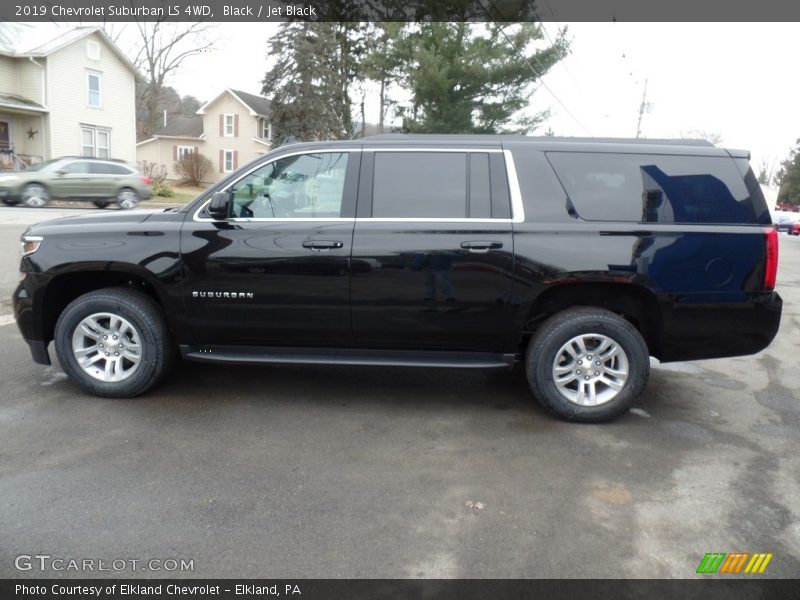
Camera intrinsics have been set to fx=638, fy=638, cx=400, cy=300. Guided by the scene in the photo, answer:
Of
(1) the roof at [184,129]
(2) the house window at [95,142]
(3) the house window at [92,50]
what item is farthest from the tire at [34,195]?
(1) the roof at [184,129]

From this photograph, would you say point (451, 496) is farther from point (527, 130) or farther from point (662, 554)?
point (527, 130)

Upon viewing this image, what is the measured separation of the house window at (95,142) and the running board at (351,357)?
30.4 meters

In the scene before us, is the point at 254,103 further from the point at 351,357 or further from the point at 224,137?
the point at 351,357

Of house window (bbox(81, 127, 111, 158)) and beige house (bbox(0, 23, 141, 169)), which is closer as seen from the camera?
beige house (bbox(0, 23, 141, 169))

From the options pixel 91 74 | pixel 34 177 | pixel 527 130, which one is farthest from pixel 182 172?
pixel 527 130

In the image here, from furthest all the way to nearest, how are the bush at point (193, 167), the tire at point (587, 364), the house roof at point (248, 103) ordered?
the house roof at point (248, 103) → the bush at point (193, 167) → the tire at point (587, 364)

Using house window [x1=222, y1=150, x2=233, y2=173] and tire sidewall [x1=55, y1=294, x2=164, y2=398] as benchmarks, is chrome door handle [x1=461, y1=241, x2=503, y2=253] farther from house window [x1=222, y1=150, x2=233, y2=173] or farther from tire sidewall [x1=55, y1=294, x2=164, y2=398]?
house window [x1=222, y1=150, x2=233, y2=173]

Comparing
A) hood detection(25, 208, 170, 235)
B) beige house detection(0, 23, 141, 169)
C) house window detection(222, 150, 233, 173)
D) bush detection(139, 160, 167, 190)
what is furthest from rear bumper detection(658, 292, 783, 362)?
house window detection(222, 150, 233, 173)

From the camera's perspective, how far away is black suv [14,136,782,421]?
4.30 meters

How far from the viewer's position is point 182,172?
43344mm

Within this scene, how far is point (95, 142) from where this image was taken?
104ft

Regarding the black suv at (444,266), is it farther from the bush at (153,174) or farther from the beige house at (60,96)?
the beige house at (60,96)

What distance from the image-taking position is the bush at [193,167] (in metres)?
42.4

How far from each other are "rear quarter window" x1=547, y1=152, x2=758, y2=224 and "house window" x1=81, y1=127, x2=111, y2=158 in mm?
31584
